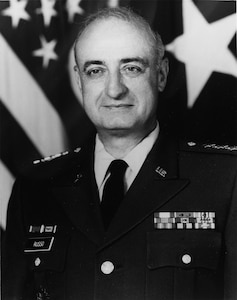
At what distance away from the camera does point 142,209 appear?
1.04m

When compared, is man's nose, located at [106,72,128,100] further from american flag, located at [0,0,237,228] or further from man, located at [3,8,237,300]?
american flag, located at [0,0,237,228]

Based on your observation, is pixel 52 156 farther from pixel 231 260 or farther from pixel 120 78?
pixel 231 260

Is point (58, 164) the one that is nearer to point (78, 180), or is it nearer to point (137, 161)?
point (78, 180)

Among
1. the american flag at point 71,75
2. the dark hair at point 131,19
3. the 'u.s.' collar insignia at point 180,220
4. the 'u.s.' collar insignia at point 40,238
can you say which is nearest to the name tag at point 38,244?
the 'u.s.' collar insignia at point 40,238

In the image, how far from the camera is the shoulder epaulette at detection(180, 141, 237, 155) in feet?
3.56

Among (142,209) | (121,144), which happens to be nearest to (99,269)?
(142,209)

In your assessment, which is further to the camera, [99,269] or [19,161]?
[19,161]

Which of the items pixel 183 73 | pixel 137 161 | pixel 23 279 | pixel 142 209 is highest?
pixel 183 73

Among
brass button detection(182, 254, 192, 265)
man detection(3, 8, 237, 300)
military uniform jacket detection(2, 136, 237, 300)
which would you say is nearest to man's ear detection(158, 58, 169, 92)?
man detection(3, 8, 237, 300)

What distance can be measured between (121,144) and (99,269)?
27 centimetres

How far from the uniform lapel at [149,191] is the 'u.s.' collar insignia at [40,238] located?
0.47 feet

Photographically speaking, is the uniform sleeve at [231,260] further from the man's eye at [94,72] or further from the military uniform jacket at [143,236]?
the man's eye at [94,72]

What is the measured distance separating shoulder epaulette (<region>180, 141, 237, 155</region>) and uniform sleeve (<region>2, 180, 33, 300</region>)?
41 centimetres

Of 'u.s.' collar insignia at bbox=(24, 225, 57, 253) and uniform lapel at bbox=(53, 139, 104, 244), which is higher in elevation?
uniform lapel at bbox=(53, 139, 104, 244)
